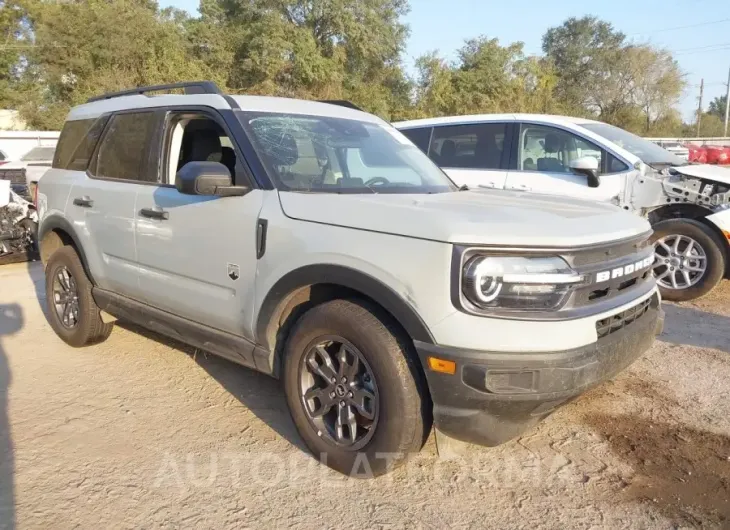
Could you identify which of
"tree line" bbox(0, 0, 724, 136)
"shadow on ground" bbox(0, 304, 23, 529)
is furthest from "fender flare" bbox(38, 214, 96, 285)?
"tree line" bbox(0, 0, 724, 136)

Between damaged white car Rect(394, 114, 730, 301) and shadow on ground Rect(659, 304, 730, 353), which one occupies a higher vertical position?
damaged white car Rect(394, 114, 730, 301)

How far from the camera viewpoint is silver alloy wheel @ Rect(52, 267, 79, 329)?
486 cm

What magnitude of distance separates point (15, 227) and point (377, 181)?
23.1 ft

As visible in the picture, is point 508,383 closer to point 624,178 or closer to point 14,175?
point 624,178

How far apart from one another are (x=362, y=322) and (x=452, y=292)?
0.49 meters

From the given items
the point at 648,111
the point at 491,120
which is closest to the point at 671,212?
the point at 491,120

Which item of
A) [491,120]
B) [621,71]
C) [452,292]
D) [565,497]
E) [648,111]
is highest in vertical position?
[621,71]

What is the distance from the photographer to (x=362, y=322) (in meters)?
2.76

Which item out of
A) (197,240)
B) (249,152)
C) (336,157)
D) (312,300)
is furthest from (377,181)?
(197,240)

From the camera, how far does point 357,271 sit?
2.74 metres

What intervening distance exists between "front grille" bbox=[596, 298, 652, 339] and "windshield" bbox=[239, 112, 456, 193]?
133 centimetres

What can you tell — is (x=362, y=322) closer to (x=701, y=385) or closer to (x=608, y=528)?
(x=608, y=528)

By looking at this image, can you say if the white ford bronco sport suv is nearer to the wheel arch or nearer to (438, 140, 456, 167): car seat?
the wheel arch

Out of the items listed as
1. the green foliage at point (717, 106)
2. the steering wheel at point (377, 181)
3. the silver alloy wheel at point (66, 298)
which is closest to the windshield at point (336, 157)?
the steering wheel at point (377, 181)
